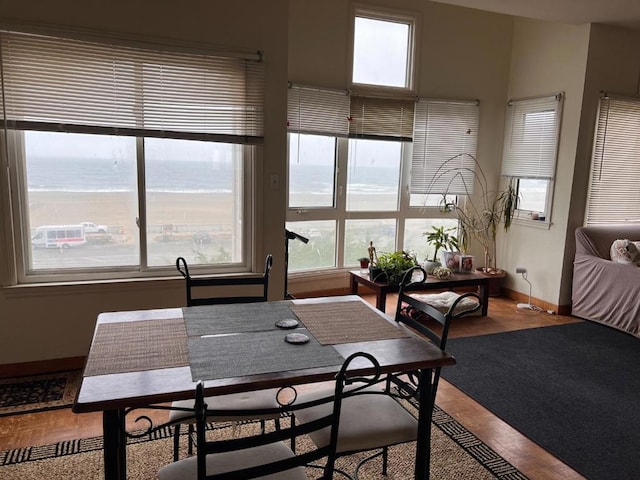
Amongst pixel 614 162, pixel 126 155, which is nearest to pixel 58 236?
pixel 126 155

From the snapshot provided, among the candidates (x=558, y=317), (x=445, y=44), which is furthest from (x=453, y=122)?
(x=558, y=317)

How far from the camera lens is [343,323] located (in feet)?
6.68

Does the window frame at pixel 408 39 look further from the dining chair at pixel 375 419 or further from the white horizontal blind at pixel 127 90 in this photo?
the dining chair at pixel 375 419

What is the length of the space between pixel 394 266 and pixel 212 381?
2954mm

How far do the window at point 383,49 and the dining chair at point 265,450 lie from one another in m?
3.82

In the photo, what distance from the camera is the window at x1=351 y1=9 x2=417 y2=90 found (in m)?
4.76

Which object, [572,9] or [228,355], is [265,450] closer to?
[228,355]

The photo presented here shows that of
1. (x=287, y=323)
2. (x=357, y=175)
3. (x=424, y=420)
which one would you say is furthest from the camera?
(x=357, y=175)

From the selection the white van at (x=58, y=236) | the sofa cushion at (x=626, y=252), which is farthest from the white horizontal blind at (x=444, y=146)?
the white van at (x=58, y=236)

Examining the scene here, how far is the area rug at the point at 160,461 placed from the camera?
2.15 meters

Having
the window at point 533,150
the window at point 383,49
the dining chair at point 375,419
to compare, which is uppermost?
the window at point 383,49

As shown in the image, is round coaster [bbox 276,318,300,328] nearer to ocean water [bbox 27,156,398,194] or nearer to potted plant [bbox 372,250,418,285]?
ocean water [bbox 27,156,398,194]

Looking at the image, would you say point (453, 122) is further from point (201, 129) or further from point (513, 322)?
point (201, 129)

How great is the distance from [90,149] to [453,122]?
144 inches
